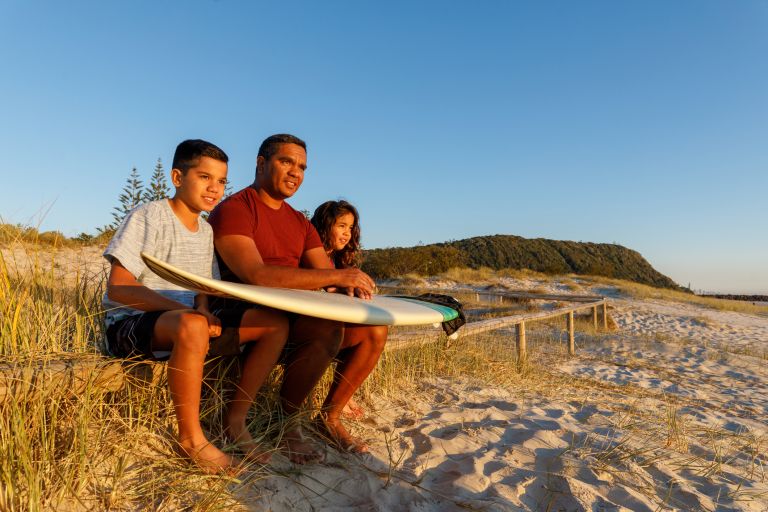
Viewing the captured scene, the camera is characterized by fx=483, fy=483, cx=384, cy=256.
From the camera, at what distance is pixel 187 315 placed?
171cm

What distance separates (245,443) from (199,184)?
1.15 meters

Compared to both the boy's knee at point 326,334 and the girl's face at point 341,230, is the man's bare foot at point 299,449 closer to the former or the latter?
the boy's knee at point 326,334

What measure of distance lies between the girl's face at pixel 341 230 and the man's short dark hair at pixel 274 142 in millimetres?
665

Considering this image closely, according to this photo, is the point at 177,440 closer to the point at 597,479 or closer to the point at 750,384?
the point at 597,479

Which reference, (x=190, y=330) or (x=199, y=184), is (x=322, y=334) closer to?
(x=190, y=330)

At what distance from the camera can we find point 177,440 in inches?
72.9

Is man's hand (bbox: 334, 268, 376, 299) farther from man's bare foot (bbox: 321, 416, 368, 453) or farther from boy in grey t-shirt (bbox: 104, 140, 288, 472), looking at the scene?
man's bare foot (bbox: 321, 416, 368, 453)

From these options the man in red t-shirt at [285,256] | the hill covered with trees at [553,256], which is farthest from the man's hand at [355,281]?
the hill covered with trees at [553,256]

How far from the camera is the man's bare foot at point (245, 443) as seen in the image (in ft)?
6.42

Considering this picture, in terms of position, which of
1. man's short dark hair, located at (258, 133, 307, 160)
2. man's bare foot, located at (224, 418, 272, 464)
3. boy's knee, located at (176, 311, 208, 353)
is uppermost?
man's short dark hair, located at (258, 133, 307, 160)

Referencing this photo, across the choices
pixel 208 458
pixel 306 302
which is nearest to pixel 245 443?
pixel 208 458

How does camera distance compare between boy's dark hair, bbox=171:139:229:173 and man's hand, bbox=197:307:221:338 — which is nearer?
man's hand, bbox=197:307:221:338

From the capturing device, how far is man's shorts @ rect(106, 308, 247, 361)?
1836 millimetres

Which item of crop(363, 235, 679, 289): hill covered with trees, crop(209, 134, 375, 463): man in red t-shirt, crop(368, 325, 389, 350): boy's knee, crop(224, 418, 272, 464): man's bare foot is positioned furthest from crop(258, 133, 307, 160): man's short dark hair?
crop(363, 235, 679, 289): hill covered with trees
